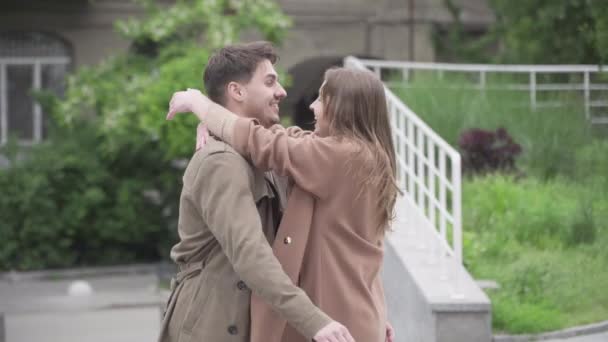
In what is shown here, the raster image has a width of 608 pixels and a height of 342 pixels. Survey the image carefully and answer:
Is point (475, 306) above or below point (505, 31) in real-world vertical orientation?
below

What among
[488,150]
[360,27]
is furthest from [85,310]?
[360,27]

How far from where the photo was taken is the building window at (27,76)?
617 inches

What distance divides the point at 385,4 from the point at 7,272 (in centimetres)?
702

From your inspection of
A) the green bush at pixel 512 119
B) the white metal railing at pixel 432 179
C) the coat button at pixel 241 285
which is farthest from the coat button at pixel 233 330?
the green bush at pixel 512 119

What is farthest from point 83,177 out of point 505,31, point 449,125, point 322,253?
point 322,253

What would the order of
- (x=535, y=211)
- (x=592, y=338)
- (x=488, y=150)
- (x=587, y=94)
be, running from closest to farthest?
(x=592, y=338), (x=535, y=211), (x=488, y=150), (x=587, y=94)

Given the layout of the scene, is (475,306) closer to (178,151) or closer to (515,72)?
(178,151)

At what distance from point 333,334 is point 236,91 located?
0.81 meters

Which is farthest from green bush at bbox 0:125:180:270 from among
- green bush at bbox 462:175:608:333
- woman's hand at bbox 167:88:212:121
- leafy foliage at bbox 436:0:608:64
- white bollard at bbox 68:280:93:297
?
woman's hand at bbox 167:88:212:121

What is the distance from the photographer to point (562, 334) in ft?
20.6

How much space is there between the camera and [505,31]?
48.5ft

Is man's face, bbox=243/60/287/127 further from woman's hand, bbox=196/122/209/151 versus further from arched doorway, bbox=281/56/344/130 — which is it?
arched doorway, bbox=281/56/344/130

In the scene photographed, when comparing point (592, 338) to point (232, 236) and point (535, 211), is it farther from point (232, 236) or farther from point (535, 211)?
point (232, 236)

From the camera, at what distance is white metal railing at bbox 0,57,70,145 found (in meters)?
15.6
